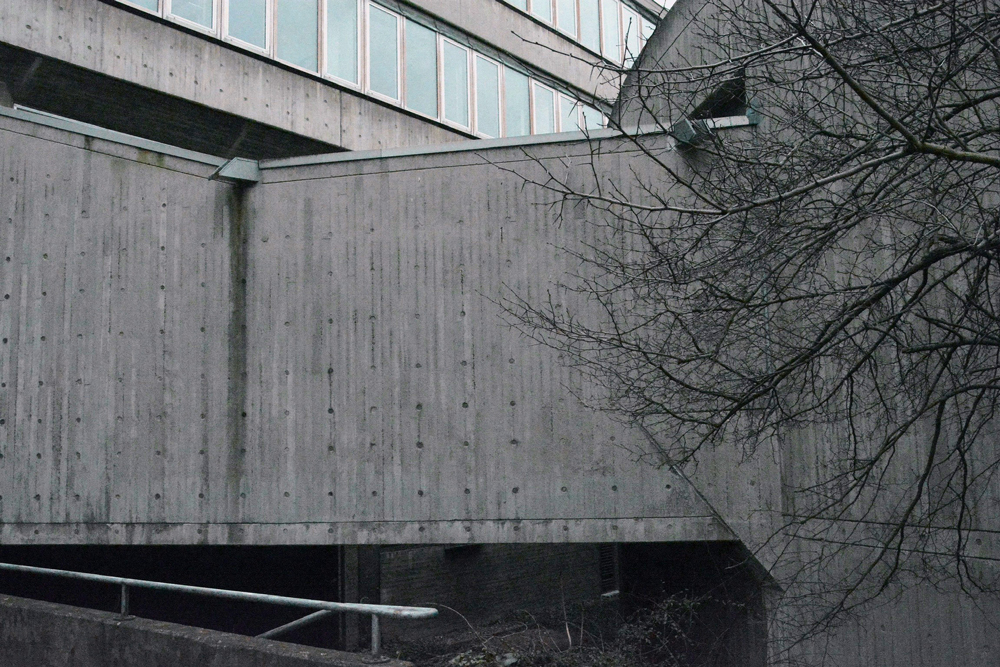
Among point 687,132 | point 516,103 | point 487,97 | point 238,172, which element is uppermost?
point 516,103

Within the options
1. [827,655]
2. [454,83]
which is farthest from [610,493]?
[454,83]

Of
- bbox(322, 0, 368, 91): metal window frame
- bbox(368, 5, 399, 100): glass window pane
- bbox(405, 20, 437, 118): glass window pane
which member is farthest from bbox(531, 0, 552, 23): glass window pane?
bbox(322, 0, 368, 91): metal window frame

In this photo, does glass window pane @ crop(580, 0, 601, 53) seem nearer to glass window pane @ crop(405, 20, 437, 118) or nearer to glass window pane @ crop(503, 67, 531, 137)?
glass window pane @ crop(503, 67, 531, 137)

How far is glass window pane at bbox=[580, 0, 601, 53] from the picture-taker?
2288 cm

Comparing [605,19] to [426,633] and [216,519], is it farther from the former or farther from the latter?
[216,519]

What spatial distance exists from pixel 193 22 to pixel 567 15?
10.4 m

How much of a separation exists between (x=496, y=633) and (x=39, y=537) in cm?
677

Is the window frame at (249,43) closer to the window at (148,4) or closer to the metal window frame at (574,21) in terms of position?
the window at (148,4)

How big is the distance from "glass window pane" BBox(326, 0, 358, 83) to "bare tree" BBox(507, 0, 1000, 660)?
9.00 metres

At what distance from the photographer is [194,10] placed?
14.4 meters

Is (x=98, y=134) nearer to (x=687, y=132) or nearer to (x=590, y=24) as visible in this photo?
(x=687, y=132)

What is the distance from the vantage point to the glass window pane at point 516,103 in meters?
20.5

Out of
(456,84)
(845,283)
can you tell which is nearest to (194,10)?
(456,84)

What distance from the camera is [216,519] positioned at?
942 centimetres
